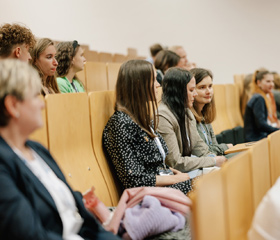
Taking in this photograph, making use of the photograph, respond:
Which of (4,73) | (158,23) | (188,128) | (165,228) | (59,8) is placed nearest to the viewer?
(4,73)

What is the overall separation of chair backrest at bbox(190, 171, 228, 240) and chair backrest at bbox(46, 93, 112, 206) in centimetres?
51

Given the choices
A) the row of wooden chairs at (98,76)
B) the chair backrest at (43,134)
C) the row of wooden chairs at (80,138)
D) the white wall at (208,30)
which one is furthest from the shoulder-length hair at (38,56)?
the white wall at (208,30)

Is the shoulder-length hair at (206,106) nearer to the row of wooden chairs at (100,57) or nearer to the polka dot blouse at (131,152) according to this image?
the polka dot blouse at (131,152)

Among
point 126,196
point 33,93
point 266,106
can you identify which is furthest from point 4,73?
point 266,106

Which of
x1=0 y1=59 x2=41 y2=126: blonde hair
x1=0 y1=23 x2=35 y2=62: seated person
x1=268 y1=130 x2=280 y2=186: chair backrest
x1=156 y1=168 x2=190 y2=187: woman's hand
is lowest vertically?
x1=156 y1=168 x2=190 y2=187: woman's hand

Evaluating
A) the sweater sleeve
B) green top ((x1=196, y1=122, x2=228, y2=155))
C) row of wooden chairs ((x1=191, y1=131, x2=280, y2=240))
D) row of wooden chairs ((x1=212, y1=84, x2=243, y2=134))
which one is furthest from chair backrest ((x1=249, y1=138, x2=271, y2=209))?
row of wooden chairs ((x1=212, y1=84, x2=243, y2=134))

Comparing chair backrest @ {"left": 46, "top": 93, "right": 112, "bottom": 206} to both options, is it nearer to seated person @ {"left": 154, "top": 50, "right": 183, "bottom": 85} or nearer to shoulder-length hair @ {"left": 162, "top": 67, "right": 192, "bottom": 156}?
shoulder-length hair @ {"left": 162, "top": 67, "right": 192, "bottom": 156}

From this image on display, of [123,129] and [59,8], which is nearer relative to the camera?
[123,129]

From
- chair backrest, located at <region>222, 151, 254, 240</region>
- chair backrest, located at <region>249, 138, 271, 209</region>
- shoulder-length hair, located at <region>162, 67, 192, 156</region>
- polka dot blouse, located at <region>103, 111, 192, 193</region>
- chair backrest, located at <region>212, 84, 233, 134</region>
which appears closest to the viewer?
chair backrest, located at <region>222, 151, 254, 240</region>

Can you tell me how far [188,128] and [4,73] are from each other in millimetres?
1072

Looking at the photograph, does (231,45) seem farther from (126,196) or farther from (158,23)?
(126,196)

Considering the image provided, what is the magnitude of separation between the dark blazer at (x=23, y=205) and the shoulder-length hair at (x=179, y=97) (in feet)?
3.14

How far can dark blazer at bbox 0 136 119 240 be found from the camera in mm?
717

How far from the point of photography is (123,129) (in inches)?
52.6
